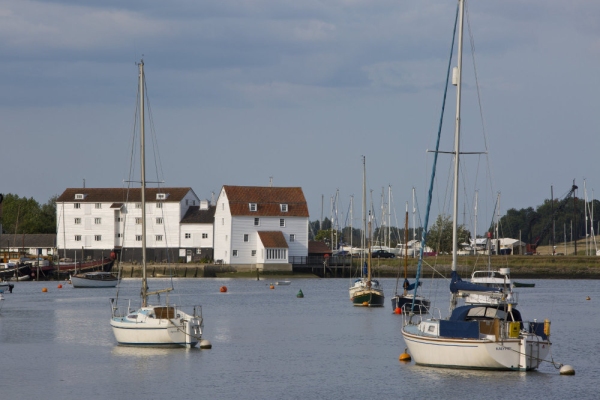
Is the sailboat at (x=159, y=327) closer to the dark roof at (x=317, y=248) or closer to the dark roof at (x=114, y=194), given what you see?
the dark roof at (x=114, y=194)

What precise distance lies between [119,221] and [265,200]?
890 inches

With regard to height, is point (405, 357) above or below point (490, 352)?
below

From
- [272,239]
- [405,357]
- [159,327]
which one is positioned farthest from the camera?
[272,239]

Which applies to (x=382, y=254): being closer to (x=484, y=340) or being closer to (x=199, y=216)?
(x=199, y=216)

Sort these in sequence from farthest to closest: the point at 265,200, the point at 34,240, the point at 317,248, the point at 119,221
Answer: the point at 34,240, the point at 317,248, the point at 119,221, the point at 265,200

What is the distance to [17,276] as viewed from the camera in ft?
386

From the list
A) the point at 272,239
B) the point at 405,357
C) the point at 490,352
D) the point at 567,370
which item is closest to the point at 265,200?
the point at 272,239

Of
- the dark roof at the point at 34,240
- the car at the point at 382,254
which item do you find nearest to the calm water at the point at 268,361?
the car at the point at 382,254

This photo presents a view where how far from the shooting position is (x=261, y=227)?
4621 inches

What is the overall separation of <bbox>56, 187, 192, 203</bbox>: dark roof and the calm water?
2286 inches

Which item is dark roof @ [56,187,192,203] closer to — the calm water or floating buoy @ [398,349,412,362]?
the calm water

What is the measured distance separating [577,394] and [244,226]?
88236 millimetres

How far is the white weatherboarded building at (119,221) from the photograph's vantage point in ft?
414

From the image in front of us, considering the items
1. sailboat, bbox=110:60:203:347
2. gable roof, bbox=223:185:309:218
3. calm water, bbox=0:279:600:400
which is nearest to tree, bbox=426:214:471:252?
gable roof, bbox=223:185:309:218
